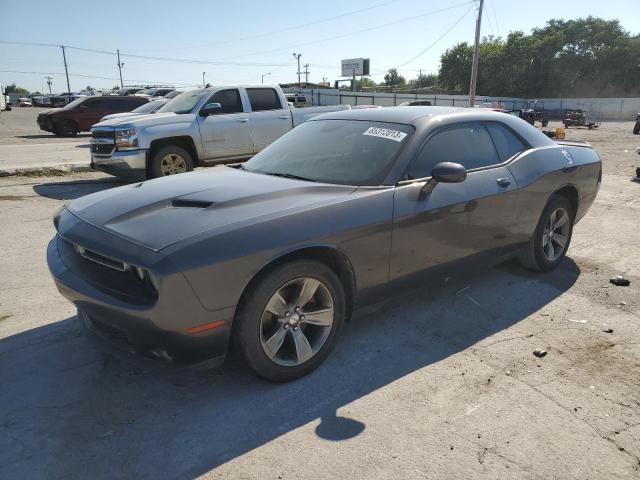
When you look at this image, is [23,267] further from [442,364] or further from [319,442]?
[442,364]

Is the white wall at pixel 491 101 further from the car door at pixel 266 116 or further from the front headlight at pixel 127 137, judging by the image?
the front headlight at pixel 127 137

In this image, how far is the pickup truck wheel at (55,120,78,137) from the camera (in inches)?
808

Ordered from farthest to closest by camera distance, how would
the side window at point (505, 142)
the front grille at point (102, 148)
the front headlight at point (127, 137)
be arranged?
1. the front grille at point (102, 148)
2. the front headlight at point (127, 137)
3. the side window at point (505, 142)

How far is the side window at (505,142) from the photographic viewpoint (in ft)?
13.8

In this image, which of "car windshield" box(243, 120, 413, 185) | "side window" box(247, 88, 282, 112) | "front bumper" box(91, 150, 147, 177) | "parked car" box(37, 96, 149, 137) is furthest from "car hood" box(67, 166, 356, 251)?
"parked car" box(37, 96, 149, 137)

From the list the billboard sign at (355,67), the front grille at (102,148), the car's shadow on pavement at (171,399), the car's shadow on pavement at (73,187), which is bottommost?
the car's shadow on pavement at (171,399)

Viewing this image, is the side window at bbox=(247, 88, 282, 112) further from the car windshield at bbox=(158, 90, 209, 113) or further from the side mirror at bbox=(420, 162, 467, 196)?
the side mirror at bbox=(420, 162, 467, 196)

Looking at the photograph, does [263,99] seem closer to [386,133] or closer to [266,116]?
[266,116]

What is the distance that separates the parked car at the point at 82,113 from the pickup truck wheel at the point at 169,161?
13298 millimetres

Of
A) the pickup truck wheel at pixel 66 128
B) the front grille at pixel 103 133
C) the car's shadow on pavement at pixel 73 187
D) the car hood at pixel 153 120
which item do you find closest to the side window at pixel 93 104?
the pickup truck wheel at pixel 66 128

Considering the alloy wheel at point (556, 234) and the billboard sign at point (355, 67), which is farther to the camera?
the billboard sign at point (355, 67)

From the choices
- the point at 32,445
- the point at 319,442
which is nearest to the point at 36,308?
the point at 32,445

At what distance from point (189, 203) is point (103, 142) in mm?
6836

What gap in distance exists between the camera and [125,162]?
852 cm
